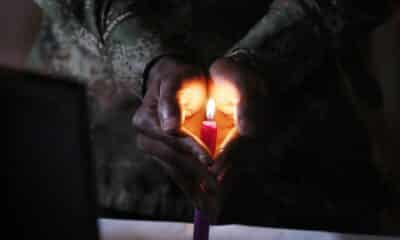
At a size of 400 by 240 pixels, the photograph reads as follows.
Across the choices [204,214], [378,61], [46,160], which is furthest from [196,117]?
[378,61]

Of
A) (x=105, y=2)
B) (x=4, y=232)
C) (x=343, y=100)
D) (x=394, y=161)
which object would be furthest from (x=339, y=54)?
(x=4, y=232)

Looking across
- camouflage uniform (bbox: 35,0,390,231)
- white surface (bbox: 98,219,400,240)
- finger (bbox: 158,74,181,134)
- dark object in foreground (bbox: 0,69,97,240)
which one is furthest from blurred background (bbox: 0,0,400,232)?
dark object in foreground (bbox: 0,69,97,240)

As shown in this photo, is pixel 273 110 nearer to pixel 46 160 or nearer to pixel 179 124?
pixel 179 124

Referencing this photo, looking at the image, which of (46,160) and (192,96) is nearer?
(46,160)

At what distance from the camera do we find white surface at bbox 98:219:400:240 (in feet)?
2.20

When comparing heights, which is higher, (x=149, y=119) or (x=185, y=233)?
(x=149, y=119)

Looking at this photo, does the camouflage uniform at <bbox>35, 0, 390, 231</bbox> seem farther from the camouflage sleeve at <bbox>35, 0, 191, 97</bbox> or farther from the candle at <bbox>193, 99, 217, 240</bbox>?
the candle at <bbox>193, 99, 217, 240</bbox>

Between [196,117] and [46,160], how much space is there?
34 cm

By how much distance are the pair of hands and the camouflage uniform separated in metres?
0.11

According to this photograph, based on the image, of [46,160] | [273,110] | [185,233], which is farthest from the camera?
[273,110]

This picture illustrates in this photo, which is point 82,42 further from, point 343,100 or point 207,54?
point 343,100

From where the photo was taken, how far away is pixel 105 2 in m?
0.78

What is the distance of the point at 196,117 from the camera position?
0.69m

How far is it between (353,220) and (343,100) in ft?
0.54
